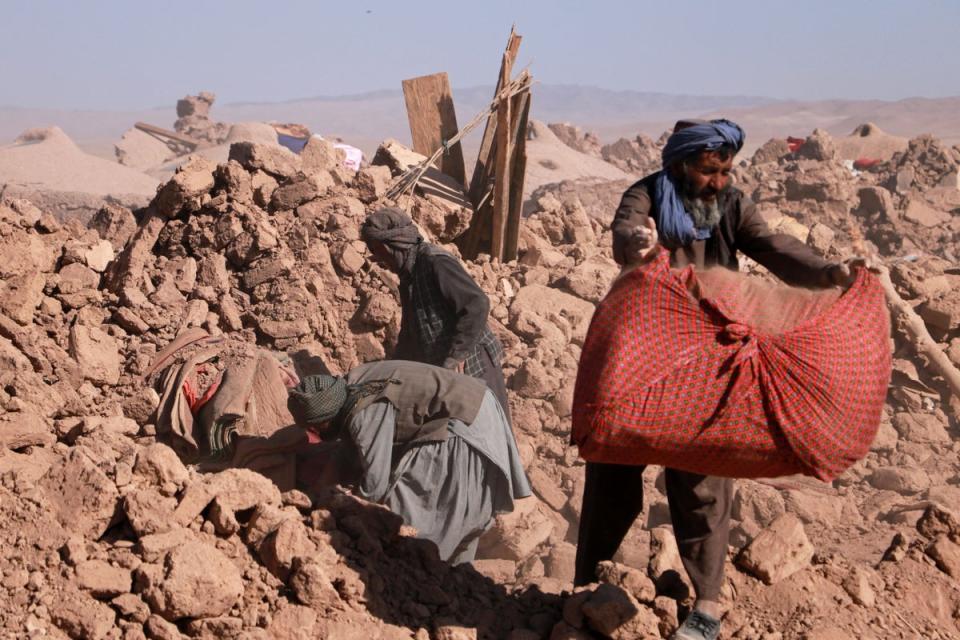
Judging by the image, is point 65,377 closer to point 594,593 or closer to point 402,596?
point 402,596

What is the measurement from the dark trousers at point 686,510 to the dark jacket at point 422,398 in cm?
110

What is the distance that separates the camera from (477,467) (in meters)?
4.42

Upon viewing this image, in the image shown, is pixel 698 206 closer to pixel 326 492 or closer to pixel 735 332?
pixel 735 332

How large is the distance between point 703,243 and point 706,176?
0.24m

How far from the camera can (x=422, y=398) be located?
4.33 metres

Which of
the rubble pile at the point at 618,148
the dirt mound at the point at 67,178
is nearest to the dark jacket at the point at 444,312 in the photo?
the dirt mound at the point at 67,178

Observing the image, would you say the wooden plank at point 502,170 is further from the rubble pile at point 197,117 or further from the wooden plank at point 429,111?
the rubble pile at point 197,117

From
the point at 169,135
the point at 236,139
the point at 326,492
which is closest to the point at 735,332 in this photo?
the point at 326,492

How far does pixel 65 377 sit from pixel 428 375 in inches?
80.0

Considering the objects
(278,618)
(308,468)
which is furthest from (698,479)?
(308,468)

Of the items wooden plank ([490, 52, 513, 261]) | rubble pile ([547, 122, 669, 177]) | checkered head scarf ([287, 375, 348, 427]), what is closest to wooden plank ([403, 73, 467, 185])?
wooden plank ([490, 52, 513, 261])

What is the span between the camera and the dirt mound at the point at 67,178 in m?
13.7

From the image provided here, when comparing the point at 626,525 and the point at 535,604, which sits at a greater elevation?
the point at 626,525

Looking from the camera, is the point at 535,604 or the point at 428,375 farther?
the point at 428,375
